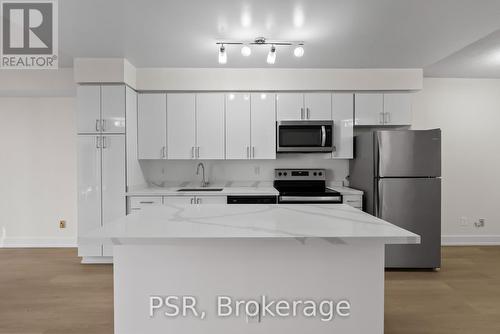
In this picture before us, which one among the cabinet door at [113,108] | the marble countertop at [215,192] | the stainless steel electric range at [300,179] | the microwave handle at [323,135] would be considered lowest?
the marble countertop at [215,192]

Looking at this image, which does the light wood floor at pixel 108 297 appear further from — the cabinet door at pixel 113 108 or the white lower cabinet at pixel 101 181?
the cabinet door at pixel 113 108

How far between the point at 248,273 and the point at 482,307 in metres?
2.38

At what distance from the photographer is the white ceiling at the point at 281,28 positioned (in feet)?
8.65

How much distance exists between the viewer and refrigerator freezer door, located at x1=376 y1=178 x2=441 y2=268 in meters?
3.78

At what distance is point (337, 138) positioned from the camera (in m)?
4.46

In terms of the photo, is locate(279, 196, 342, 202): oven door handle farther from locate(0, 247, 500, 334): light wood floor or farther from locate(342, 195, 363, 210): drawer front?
locate(0, 247, 500, 334): light wood floor

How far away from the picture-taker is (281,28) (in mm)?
3072

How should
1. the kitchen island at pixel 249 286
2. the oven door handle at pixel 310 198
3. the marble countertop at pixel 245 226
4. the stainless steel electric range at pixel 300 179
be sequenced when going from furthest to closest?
the stainless steel electric range at pixel 300 179 < the oven door handle at pixel 310 198 < the kitchen island at pixel 249 286 < the marble countertop at pixel 245 226

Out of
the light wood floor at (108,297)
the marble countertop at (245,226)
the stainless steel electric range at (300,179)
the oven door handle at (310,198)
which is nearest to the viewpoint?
the marble countertop at (245,226)

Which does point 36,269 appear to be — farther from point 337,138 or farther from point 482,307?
point 482,307

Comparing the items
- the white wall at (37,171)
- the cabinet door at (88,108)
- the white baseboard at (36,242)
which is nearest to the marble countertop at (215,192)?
the cabinet door at (88,108)

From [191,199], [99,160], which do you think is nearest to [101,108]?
[99,160]

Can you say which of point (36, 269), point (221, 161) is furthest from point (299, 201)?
point (36, 269)

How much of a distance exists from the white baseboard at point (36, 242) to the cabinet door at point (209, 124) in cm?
242
